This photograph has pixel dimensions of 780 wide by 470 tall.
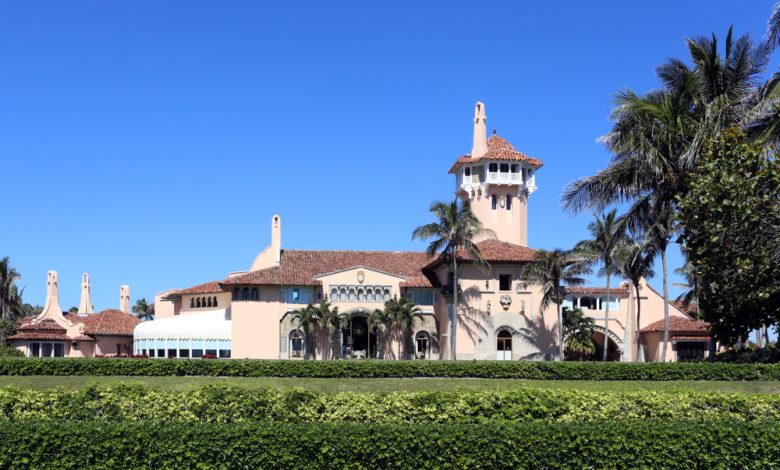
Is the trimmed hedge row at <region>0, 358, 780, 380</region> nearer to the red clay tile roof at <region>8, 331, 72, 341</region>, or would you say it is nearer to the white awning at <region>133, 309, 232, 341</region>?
the white awning at <region>133, 309, 232, 341</region>

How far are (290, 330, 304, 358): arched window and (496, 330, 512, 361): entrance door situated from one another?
13.9 meters

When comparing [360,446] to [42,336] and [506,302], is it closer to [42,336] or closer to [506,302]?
[506,302]

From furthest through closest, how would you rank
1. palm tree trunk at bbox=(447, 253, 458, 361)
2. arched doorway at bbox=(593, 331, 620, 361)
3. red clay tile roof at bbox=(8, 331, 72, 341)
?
red clay tile roof at bbox=(8, 331, 72, 341)
arched doorway at bbox=(593, 331, 620, 361)
palm tree trunk at bbox=(447, 253, 458, 361)

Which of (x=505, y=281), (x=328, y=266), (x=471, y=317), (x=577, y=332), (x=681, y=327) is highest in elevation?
(x=328, y=266)

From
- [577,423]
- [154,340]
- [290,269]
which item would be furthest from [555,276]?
[577,423]

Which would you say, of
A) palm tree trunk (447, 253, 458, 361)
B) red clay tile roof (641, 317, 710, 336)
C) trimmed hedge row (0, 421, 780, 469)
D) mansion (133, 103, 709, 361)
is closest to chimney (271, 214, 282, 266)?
mansion (133, 103, 709, 361)

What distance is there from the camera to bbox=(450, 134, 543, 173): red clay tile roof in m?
63.0

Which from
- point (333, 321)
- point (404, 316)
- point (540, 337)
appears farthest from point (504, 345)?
point (333, 321)

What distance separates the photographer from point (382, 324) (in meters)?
57.5

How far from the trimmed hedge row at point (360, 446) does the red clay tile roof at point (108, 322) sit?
5567 centimetres

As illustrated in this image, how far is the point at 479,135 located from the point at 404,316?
55.8 ft

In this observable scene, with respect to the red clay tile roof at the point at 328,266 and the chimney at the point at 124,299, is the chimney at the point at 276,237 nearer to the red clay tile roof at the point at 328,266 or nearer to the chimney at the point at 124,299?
the red clay tile roof at the point at 328,266

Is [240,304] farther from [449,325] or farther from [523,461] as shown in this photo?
[523,461]

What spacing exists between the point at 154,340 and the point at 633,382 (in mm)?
35984
